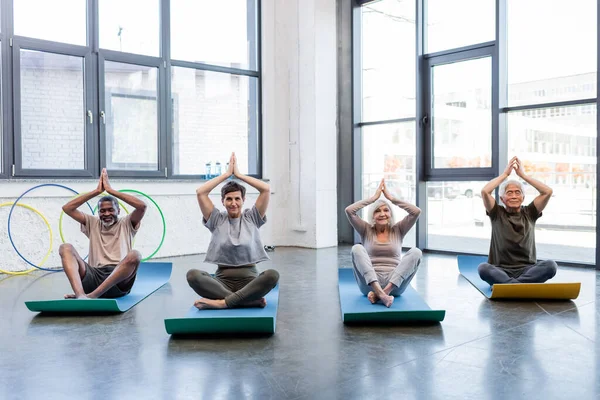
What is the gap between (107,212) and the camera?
442cm

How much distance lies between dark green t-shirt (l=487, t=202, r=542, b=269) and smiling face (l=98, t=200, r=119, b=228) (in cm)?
297

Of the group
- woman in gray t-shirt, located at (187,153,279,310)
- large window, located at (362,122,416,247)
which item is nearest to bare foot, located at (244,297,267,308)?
woman in gray t-shirt, located at (187,153,279,310)

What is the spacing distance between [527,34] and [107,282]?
16.4 feet

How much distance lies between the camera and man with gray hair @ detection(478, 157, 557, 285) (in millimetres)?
4574

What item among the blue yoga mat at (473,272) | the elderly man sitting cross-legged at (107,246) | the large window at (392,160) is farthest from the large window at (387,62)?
the elderly man sitting cross-legged at (107,246)

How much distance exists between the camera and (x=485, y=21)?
22.2ft

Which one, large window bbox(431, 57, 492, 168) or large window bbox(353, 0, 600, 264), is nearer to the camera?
large window bbox(353, 0, 600, 264)

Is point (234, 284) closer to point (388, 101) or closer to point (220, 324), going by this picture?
point (220, 324)

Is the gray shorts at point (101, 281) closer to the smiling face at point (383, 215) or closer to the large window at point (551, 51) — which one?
the smiling face at point (383, 215)

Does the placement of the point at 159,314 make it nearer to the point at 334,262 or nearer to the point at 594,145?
the point at 334,262

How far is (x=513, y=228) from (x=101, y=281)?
3163 millimetres

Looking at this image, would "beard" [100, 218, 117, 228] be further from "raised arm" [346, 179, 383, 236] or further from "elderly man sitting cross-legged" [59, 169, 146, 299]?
"raised arm" [346, 179, 383, 236]

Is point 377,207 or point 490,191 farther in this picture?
point 490,191

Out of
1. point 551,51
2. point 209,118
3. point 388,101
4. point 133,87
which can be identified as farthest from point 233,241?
point 388,101
